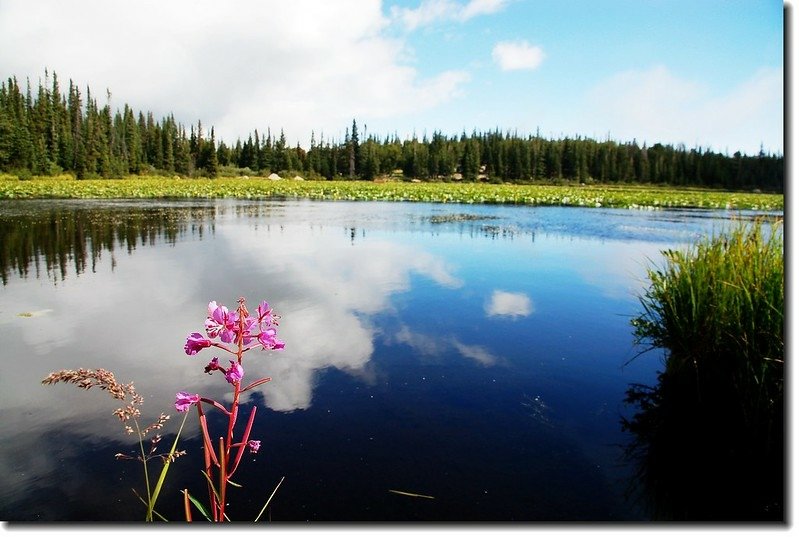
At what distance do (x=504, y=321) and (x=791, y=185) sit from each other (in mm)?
2706

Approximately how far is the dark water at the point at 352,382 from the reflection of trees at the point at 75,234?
106 mm

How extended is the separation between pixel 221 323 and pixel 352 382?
6.36 feet

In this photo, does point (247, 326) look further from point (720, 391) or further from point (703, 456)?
point (720, 391)

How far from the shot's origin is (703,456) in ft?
7.70

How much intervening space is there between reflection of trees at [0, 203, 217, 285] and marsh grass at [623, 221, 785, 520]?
19.6 ft

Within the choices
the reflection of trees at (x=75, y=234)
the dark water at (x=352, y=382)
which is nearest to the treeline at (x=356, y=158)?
the reflection of trees at (x=75, y=234)

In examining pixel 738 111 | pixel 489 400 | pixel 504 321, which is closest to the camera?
pixel 738 111

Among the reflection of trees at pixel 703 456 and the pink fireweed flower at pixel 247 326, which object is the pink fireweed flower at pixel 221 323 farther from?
the reflection of trees at pixel 703 456

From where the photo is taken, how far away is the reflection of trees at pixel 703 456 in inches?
78.4

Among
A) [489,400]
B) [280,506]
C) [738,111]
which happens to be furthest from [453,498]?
[738,111]

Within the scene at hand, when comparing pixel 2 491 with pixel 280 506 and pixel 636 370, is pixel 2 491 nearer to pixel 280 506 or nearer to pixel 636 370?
pixel 280 506

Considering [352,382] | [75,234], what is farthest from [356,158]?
[352,382]

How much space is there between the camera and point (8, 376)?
2.91 metres

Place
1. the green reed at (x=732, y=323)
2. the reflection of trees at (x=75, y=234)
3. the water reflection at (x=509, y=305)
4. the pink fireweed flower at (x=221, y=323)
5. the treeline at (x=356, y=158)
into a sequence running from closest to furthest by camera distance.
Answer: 1. the pink fireweed flower at (x=221, y=323)
2. the green reed at (x=732, y=323)
3. the water reflection at (x=509, y=305)
4. the reflection of trees at (x=75, y=234)
5. the treeline at (x=356, y=158)
